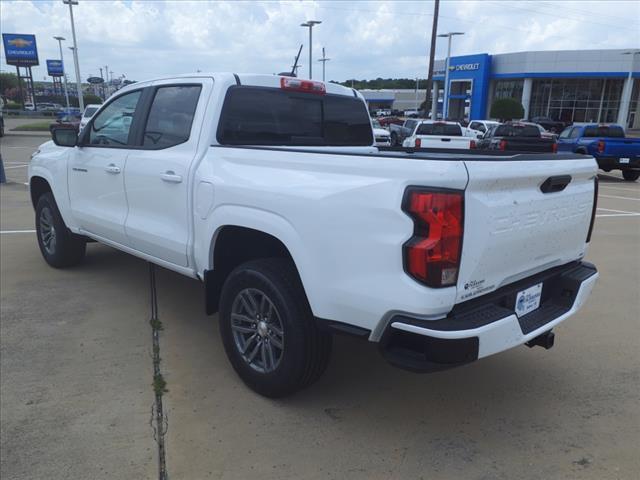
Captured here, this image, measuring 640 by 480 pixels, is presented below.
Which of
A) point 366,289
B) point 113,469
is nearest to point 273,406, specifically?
point 113,469

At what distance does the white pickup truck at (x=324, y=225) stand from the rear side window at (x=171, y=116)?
0.01 m

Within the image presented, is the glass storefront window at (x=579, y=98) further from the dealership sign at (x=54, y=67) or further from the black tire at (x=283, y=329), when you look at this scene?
the dealership sign at (x=54, y=67)

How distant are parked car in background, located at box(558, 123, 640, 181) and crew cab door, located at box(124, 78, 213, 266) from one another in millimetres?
14137

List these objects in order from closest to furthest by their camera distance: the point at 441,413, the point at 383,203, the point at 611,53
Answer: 1. the point at 383,203
2. the point at 441,413
3. the point at 611,53

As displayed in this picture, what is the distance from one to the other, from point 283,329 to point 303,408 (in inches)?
23.6

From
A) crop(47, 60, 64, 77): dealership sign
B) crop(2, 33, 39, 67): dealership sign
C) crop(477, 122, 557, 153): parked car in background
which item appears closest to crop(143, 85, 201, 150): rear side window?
crop(477, 122, 557, 153): parked car in background

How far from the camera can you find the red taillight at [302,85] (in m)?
4.16

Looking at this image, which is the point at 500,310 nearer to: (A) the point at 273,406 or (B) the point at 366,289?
(B) the point at 366,289

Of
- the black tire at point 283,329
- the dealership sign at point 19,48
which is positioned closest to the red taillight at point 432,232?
the black tire at point 283,329

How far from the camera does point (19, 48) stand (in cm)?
6562

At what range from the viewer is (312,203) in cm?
279

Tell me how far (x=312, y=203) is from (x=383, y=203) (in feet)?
1.51

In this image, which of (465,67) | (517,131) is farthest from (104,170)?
(465,67)

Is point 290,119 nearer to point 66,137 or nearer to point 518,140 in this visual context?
point 66,137
